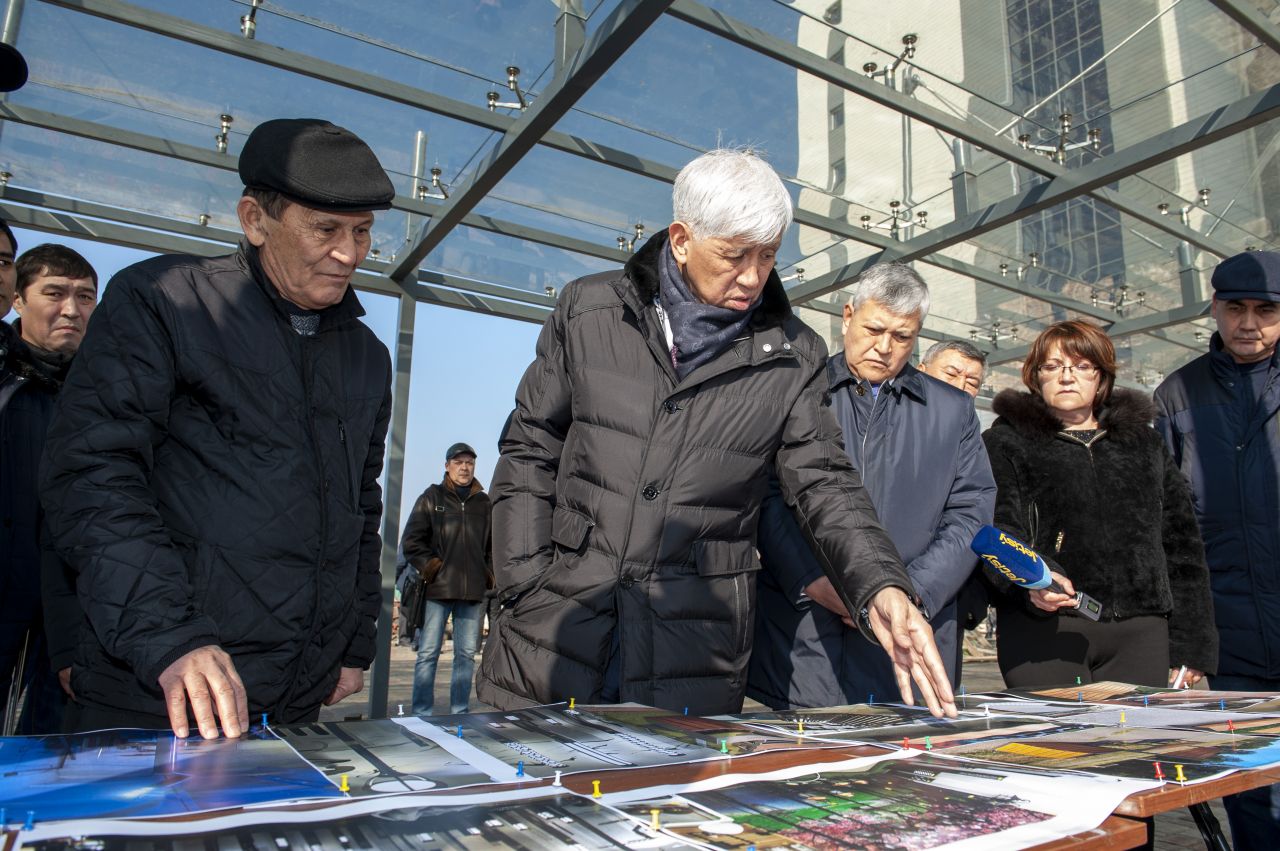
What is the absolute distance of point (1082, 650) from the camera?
2.35 metres

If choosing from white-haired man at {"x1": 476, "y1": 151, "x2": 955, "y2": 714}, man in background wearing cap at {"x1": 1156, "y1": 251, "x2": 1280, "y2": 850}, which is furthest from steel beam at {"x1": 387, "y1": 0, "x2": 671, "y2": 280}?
man in background wearing cap at {"x1": 1156, "y1": 251, "x2": 1280, "y2": 850}

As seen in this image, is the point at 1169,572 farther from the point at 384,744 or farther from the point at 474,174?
the point at 474,174

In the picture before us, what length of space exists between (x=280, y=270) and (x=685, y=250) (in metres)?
0.81

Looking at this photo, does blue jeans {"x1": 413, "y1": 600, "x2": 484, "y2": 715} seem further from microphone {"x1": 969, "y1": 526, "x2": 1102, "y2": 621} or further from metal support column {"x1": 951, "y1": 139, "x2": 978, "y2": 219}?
microphone {"x1": 969, "y1": 526, "x2": 1102, "y2": 621}

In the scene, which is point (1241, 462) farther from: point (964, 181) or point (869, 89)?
point (964, 181)

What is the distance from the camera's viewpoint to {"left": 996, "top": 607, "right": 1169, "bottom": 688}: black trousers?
2.34m

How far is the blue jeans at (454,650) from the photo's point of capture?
5715 millimetres

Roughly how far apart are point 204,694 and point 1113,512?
2.33 m

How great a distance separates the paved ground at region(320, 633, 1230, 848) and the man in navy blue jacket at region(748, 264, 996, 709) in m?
0.92

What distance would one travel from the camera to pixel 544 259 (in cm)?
627

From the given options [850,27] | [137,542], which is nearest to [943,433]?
[137,542]

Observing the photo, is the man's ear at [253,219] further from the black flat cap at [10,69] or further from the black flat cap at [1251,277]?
the black flat cap at [1251,277]

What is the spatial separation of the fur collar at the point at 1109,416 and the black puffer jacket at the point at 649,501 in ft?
3.34

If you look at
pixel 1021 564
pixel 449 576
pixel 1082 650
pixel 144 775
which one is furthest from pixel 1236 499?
pixel 449 576
